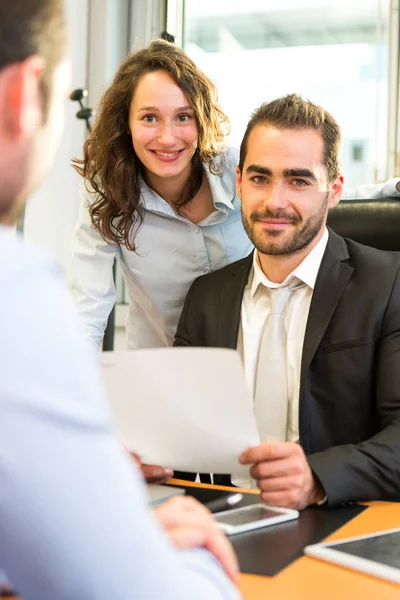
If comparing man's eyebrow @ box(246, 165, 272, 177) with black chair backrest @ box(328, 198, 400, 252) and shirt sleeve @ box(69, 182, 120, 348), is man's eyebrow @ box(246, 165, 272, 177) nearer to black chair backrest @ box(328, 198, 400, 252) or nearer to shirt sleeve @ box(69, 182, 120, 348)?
black chair backrest @ box(328, 198, 400, 252)

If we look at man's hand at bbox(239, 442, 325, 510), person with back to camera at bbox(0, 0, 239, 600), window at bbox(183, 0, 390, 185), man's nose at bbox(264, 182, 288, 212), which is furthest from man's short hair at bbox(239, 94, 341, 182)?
window at bbox(183, 0, 390, 185)

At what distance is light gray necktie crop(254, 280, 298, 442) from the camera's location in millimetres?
1612

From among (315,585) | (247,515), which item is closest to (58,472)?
(315,585)

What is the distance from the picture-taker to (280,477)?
1.18 m

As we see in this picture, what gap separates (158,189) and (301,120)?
0.48 m

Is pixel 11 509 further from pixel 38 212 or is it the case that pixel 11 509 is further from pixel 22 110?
pixel 38 212

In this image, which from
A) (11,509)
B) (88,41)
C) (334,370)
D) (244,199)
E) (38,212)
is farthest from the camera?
(88,41)

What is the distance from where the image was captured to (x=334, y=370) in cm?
157

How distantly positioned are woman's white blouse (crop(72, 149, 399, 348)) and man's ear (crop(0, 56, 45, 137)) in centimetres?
148

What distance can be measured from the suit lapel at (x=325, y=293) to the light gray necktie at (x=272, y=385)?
7 centimetres

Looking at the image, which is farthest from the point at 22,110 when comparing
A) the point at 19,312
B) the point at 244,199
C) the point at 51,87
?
the point at 244,199

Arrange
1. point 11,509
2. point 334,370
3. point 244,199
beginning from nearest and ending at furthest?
1. point 11,509
2. point 334,370
3. point 244,199

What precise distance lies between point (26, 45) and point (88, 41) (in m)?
3.36

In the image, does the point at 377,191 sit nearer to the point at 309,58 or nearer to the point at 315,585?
the point at 315,585
